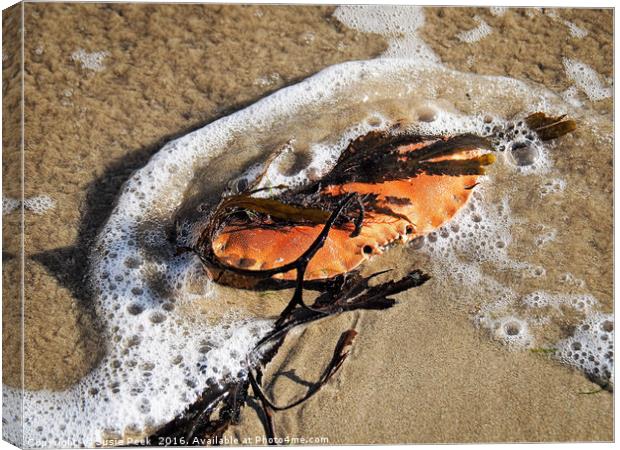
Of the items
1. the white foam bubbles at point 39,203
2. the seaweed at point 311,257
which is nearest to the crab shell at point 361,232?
the seaweed at point 311,257

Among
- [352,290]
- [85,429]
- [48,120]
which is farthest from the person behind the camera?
[48,120]

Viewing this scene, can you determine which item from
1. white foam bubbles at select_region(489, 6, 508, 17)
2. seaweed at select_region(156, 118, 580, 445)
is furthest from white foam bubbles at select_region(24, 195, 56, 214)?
white foam bubbles at select_region(489, 6, 508, 17)

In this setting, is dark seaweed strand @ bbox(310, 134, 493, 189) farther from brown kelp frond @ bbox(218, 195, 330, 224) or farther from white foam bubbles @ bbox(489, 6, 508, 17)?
white foam bubbles @ bbox(489, 6, 508, 17)

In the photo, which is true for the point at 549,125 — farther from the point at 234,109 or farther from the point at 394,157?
the point at 234,109

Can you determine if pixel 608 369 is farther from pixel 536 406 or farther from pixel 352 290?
pixel 352 290

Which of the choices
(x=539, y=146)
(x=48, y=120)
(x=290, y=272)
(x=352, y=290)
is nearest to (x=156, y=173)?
(x=48, y=120)
